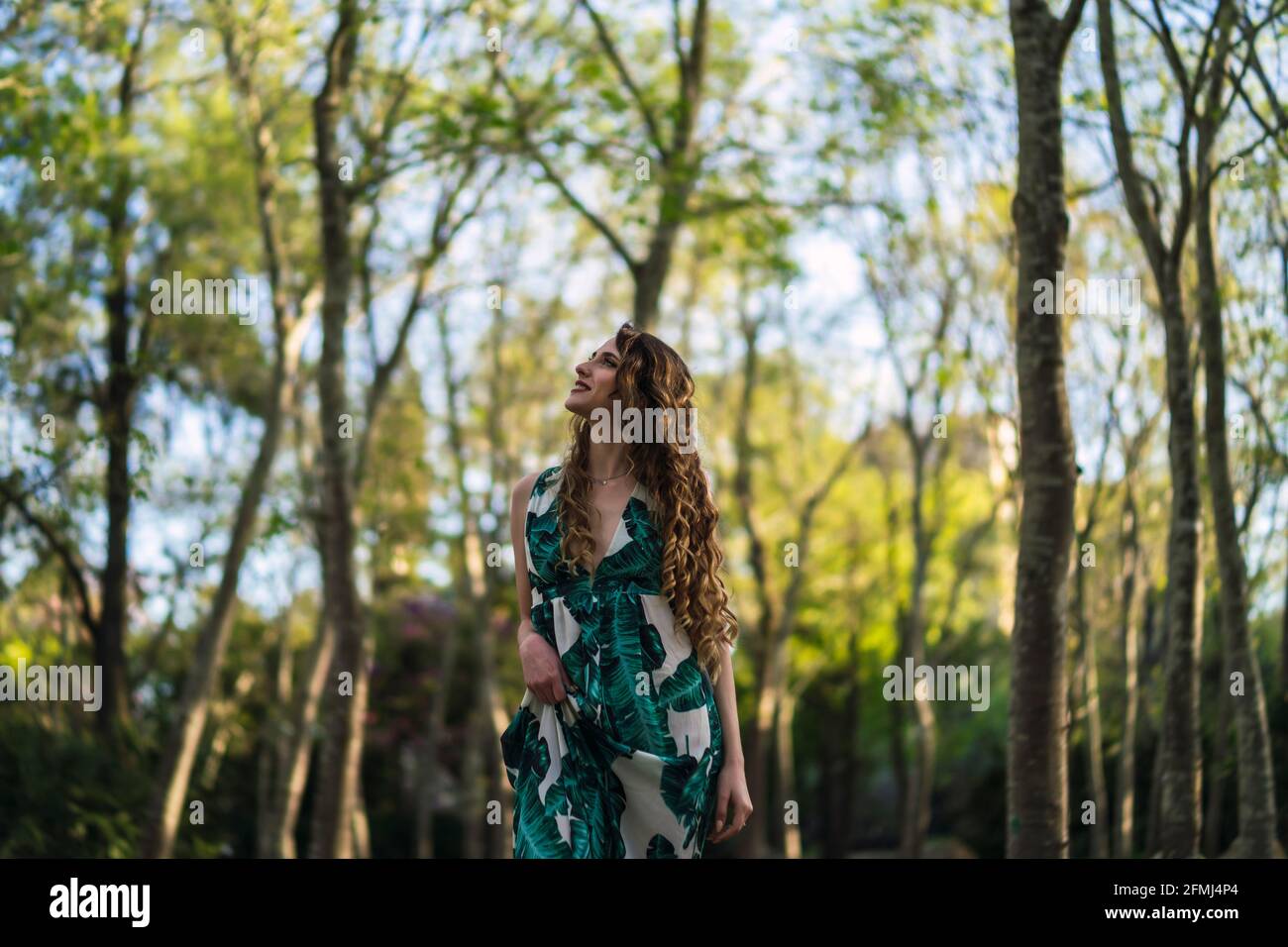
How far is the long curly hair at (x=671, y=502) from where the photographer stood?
4.16 metres

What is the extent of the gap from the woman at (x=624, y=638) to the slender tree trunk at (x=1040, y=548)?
2.83 meters

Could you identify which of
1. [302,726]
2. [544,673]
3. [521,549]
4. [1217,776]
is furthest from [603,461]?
[302,726]

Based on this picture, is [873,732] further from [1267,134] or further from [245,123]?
[1267,134]

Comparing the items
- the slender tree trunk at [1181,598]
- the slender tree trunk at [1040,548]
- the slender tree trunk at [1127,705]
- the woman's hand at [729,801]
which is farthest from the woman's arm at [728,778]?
the slender tree trunk at [1127,705]

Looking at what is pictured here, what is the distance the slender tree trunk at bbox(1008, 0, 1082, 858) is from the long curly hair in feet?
9.11

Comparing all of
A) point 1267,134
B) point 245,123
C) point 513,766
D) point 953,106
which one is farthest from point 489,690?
point 513,766

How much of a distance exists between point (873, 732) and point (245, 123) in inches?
862

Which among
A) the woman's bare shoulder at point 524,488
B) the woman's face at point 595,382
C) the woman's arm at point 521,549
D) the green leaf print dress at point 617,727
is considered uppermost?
the woman's face at point 595,382

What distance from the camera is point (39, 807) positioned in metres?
13.5

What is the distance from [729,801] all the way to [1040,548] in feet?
9.97

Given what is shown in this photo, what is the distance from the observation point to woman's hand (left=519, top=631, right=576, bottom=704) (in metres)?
4.05

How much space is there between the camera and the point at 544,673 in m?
4.05

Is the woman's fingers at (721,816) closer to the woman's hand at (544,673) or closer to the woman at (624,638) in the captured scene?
the woman at (624,638)

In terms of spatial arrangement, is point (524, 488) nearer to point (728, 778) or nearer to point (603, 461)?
point (603, 461)
